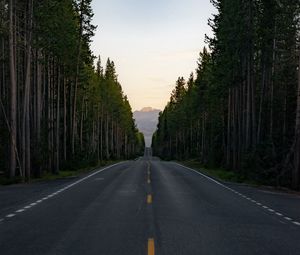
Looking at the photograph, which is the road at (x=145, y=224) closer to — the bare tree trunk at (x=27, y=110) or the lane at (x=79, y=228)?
the lane at (x=79, y=228)

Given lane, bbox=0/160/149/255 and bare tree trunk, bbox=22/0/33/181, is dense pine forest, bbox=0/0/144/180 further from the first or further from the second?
lane, bbox=0/160/149/255

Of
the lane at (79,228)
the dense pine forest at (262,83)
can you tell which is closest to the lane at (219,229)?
the lane at (79,228)

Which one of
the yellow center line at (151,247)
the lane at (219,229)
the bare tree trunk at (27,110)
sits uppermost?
the bare tree trunk at (27,110)

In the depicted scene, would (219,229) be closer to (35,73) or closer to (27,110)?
(27,110)

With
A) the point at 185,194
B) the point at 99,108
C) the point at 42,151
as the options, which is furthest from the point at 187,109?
the point at 185,194

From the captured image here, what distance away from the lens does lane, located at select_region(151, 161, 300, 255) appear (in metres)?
9.34

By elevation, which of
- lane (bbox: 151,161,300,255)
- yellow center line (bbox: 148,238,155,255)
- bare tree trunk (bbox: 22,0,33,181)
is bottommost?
lane (bbox: 151,161,300,255)

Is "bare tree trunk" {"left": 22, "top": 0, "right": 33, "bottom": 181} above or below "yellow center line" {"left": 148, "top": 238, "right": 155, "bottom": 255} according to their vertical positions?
above

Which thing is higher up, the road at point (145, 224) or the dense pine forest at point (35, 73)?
the dense pine forest at point (35, 73)

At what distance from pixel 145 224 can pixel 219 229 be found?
5.87 feet

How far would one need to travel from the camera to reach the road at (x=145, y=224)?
9.29m

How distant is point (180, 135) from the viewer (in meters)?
122

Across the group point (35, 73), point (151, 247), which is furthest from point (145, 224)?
point (35, 73)

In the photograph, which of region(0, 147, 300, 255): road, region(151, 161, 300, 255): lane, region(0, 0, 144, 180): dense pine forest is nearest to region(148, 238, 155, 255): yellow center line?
region(0, 147, 300, 255): road
